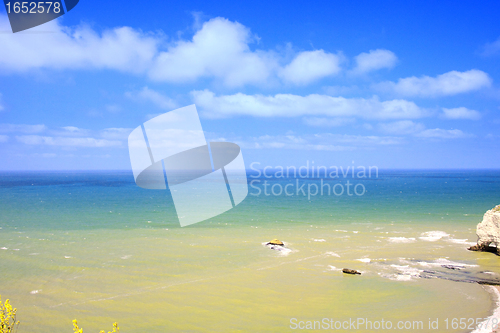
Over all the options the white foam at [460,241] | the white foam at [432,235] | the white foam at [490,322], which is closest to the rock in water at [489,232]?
the white foam at [460,241]

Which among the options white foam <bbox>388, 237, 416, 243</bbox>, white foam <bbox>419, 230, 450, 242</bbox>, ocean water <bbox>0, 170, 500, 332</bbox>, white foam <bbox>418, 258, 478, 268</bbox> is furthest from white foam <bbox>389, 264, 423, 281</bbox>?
white foam <bbox>419, 230, 450, 242</bbox>

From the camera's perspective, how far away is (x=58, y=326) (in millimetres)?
10578

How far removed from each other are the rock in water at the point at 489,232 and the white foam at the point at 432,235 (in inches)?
144

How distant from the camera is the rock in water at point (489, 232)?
57.5 feet

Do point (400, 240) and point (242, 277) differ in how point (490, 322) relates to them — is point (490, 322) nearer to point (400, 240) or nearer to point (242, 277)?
point (242, 277)

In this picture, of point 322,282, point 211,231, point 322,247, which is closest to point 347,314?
point 322,282

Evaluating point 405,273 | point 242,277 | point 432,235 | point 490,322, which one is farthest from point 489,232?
point 242,277

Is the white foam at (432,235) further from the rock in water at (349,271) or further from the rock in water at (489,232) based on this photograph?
the rock in water at (349,271)

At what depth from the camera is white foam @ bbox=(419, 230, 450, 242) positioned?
901 inches

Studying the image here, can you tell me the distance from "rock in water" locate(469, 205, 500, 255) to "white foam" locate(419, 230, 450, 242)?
366cm

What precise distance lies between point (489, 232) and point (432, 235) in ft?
20.4

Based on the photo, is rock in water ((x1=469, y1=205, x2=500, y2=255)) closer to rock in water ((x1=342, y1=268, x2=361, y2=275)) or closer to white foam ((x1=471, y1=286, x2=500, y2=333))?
white foam ((x1=471, y1=286, x2=500, y2=333))

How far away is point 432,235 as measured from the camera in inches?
956

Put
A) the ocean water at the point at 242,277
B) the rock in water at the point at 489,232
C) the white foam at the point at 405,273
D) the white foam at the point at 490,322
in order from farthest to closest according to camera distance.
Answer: the rock in water at the point at 489,232 < the white foam at the point at 405,273 < the ocean water at the point at 242,277 < the white foam at the point at 490,322
